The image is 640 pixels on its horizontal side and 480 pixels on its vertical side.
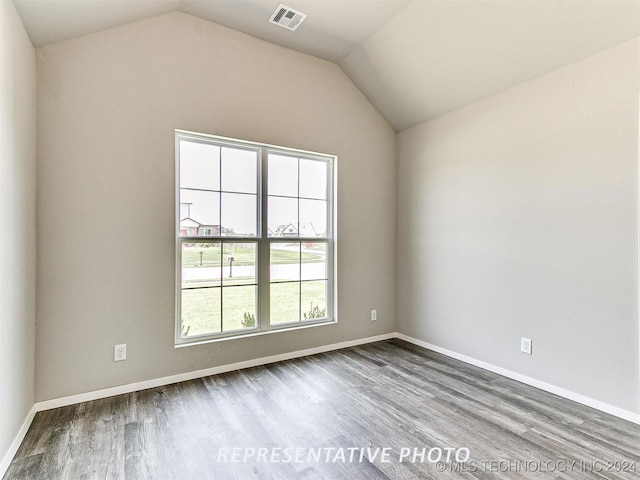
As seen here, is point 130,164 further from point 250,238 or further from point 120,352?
point 120,352

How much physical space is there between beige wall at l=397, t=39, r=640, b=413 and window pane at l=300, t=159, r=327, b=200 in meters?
1.17

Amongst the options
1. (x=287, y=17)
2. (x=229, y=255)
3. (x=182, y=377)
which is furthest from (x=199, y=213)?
(x=287, y=17)

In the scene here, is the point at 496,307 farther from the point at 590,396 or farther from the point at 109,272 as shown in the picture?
the point at 109,272

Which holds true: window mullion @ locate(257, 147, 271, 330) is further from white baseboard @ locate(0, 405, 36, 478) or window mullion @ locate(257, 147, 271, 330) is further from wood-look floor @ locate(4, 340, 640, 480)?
white baseboard @ locate(0, 405, 36, 478)

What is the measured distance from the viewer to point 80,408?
2.44 meters

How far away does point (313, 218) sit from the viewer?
12.4ft

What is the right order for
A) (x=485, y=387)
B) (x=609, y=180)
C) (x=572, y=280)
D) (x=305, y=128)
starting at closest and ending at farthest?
(x=609, y=180)
(x=572, y=280)
(x=485, y=387)
(x=305, y=128)

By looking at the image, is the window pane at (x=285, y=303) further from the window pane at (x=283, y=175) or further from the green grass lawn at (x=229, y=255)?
the window pane at (x=283, y=175)

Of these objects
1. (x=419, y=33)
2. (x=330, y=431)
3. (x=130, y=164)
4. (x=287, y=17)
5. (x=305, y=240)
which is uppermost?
(x=287, y=17)

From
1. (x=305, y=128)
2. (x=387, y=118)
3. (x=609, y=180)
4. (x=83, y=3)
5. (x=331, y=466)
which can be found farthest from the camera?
(x=387, y=118)

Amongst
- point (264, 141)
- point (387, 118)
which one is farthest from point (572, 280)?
point (264, 141)

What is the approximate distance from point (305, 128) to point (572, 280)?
2800 millimetres

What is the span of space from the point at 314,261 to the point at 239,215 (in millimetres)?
1002

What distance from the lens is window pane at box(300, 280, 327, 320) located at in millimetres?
3676
